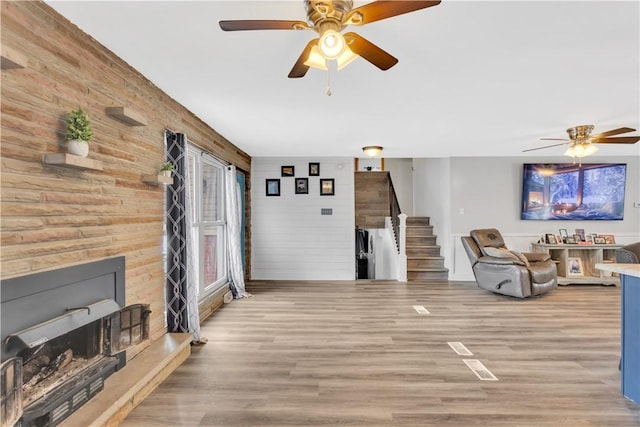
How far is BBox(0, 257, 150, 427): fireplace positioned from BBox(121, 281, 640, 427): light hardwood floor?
472 millimetres

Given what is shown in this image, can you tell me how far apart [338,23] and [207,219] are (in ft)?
11.8

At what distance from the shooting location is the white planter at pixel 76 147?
1843 millimetres

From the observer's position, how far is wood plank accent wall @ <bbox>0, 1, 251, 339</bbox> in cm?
161

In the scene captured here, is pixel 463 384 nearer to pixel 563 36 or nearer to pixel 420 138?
pixel 563 36

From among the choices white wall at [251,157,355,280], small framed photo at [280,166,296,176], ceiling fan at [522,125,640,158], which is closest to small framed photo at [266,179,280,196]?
white wall at [251,157,355,280]

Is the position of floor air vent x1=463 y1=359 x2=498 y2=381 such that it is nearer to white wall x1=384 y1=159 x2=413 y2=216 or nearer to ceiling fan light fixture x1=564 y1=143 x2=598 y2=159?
ceiling fan light fixture x1=564 y1=143 x2=598 y2=159

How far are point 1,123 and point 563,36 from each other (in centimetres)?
318

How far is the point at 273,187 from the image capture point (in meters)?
6.53

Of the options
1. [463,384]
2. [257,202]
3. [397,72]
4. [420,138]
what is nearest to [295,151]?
[257,202]

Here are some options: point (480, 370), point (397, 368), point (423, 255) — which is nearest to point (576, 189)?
point (423, 255)

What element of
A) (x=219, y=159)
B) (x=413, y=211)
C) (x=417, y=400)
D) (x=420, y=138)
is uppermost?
(x=420, y=138)

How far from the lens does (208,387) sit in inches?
98.9

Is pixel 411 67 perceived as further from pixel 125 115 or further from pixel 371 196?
pixel 371 196

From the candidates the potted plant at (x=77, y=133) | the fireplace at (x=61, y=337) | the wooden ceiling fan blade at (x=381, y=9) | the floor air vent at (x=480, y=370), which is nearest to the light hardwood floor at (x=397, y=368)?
the floor air vent at (x=480, y=370)
